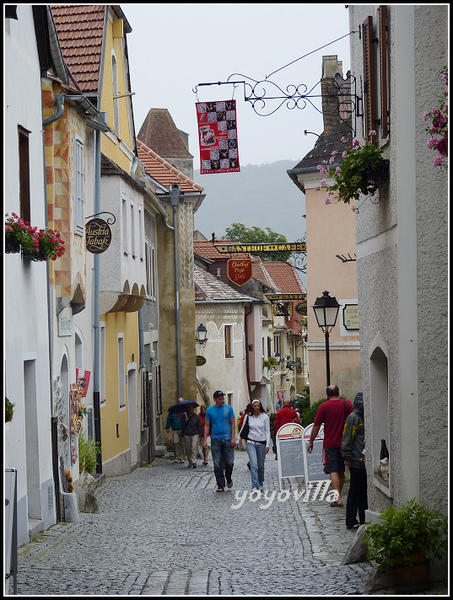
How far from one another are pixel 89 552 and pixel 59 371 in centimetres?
418

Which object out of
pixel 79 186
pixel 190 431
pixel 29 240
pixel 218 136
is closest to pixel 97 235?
pixel 79 186

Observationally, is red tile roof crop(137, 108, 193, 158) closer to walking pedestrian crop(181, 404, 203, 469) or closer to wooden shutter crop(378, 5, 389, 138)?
walking pedestrian crop(181, 404, 203, 469)

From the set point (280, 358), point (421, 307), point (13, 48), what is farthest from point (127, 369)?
point (280, 358)

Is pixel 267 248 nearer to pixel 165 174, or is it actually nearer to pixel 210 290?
pixel 165 174

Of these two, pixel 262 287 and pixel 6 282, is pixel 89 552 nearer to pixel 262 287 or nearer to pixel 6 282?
pixel 6 282

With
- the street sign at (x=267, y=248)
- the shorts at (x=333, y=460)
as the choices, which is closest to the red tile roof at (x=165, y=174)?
the street sign at (x=267, y=248)

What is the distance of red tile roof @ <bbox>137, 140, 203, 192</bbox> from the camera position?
30.8 meters

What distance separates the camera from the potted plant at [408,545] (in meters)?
7.15

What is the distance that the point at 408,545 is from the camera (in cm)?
714

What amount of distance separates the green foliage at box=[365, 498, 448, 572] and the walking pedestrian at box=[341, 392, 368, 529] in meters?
3.65

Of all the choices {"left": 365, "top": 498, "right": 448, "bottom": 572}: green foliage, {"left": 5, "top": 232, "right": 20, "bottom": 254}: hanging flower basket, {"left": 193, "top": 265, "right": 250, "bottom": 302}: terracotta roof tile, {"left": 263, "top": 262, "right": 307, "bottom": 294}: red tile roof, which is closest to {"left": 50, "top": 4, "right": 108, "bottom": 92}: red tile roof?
{"left": 5, "top": 232, "right": 20, "bottom": 254}: hanging flower basket

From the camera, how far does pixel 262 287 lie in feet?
189

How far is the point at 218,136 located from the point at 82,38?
4.31 m

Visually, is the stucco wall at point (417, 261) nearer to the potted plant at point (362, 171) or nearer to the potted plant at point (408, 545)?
the potted plant at point (362, 171)
